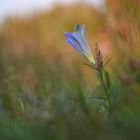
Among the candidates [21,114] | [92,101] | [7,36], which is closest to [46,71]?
[92,101]

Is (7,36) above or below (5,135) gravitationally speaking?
above

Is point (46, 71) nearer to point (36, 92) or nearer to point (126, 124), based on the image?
point (36, 92)

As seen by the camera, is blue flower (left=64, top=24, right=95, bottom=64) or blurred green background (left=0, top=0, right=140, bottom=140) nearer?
blurred green background (left=0, top=0, right=140, bottom=140)

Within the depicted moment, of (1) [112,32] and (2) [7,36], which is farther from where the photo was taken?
(2) [7,36]

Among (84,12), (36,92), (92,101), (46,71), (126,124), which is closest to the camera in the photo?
(126,124)

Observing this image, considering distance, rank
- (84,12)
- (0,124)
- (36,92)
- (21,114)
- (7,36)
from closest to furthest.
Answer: (0,124)
(21,114)
(36,92)
(7,36)
(84,12)

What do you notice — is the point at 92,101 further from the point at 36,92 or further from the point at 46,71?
the point at 46,71

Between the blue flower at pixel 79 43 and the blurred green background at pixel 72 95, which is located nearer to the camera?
the blurred green background at pixel 72 95

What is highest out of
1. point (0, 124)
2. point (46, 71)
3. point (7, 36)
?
point (7, 36)

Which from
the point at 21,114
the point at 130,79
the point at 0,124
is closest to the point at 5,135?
the point at 0,124
